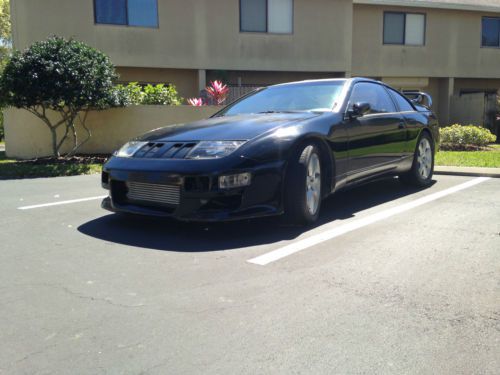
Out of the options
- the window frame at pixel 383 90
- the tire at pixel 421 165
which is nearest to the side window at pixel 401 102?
the window frame at pixel 383 90

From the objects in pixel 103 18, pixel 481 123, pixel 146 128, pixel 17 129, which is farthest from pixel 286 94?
pixel 481 123

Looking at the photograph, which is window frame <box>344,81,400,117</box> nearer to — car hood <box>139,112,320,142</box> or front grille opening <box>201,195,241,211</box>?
car hood <box>139,112,320,142</box>

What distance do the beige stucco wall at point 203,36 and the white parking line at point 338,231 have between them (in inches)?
450

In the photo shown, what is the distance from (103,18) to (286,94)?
1172cm

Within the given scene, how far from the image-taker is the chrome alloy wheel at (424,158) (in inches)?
275

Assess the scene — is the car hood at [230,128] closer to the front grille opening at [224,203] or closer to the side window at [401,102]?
the front grille opening at [224,203]

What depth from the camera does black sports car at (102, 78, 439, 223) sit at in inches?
163

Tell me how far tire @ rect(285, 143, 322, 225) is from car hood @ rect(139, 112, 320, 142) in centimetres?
36

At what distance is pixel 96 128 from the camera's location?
11992mm

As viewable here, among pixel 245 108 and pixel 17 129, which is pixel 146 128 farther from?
pixel 245 108

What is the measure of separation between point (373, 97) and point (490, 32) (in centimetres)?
1871

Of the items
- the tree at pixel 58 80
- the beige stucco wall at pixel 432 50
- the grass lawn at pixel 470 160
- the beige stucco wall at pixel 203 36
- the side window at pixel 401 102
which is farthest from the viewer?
the beige stucco wall at pixel 432 50

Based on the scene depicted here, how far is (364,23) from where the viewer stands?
19422 millimetres

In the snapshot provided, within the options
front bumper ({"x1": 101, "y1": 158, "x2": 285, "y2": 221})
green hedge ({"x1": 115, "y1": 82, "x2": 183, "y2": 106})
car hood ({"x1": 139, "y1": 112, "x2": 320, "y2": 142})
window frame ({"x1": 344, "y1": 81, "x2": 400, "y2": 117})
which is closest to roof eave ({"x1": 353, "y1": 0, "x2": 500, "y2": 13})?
green hedge ({"x1": 115, "y1": 82, "x2": 183, "y2": 106})
